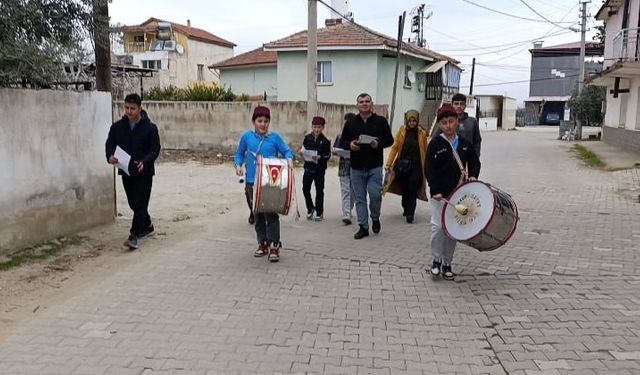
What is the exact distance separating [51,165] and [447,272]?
428 cm

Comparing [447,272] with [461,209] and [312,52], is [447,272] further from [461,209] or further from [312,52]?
[312,52]

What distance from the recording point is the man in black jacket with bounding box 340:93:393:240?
266 inches

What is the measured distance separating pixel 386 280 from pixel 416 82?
26.6 metres

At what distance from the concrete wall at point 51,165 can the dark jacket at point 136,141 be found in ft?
1.94

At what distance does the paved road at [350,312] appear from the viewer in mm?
3646

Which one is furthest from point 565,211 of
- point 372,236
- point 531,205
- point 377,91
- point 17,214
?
point 377,91

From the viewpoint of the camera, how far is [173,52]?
43531 mm

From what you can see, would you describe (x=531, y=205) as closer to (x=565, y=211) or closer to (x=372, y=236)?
(x=565, y=211)

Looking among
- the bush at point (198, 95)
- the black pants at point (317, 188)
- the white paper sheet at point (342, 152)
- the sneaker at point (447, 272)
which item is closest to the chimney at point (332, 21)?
A: the bush at point (198, 95)

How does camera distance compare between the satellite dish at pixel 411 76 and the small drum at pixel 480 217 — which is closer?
the small drum at pixel 480 217

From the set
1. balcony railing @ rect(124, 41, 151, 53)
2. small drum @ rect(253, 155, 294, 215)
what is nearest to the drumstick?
small drum @ rect(253, 155, 294, 215)

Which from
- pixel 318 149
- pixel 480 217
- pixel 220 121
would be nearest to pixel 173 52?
pixel 220 121

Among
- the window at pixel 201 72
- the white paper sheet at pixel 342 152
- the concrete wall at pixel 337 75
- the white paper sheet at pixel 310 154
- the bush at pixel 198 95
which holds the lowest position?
the white paper sheet at pixel 310 154

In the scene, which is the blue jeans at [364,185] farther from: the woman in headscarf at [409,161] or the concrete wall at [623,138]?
the concrete wall at [623,138]
